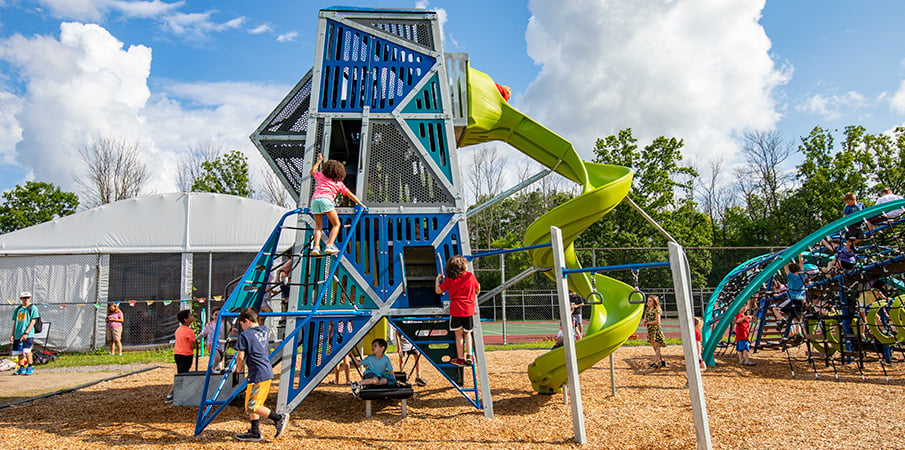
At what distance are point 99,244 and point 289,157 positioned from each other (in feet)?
38.1

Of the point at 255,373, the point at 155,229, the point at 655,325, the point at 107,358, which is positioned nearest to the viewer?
the point at 255,373

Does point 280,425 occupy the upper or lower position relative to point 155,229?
lower

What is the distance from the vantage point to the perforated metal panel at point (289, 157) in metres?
9.29

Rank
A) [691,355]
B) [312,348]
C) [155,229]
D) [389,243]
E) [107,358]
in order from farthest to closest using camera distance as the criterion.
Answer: [155,229] < [107,358] < [389,243] < [312,348] < [691,355]

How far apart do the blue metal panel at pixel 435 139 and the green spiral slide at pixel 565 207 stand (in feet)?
2.81

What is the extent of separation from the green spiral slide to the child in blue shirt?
2178 mm

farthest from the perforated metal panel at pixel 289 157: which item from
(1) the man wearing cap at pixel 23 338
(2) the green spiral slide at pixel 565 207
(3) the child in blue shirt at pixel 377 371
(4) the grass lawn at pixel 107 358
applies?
(4) the grass lawn at pixel 107 358

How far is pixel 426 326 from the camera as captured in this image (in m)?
8.31

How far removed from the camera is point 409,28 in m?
8.68

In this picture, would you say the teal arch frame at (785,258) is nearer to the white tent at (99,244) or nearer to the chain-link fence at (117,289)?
the chain-link fence at (117,289)

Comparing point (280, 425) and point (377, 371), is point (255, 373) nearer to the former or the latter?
point (280, 425)

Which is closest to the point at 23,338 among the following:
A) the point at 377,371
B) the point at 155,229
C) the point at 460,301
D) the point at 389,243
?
the point at 155,229

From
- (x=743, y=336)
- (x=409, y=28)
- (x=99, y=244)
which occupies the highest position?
(x=409, y=28)

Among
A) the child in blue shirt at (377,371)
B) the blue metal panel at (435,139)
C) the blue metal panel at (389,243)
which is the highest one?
the blue metal panel at (435,139)
